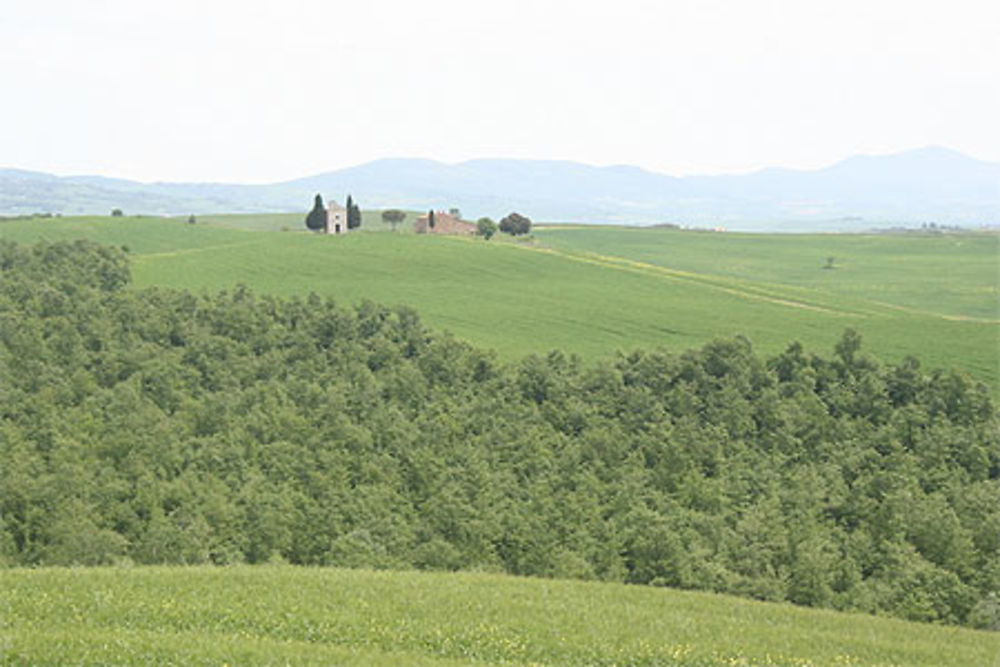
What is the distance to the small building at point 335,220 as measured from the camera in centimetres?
13538

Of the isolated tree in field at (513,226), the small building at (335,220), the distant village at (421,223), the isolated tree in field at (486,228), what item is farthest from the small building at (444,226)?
the small building at (335,220)

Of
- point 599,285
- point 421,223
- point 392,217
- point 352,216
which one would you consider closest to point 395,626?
point 599,285

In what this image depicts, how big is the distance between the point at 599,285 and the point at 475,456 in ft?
190

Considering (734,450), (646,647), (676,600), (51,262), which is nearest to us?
(646,647)

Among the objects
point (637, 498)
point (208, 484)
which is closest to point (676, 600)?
point (637, 498)

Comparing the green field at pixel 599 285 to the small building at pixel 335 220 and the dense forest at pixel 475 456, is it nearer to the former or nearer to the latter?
the small building at pixel 335 220

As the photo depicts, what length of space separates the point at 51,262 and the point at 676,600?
6816 cm

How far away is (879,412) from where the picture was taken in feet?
191

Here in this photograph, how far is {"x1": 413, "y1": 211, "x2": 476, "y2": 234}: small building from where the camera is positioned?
143625mm

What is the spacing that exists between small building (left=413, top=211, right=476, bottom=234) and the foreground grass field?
4609 inches

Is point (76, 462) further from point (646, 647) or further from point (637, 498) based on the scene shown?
point (646, 647)

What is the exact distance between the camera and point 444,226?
145625mm

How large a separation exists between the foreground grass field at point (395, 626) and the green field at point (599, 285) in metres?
45.5

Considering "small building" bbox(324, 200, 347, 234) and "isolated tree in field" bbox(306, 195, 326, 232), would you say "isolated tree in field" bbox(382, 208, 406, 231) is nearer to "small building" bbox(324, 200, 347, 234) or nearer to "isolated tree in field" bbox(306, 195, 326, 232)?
"small building" bbox(324, 200, 347, 234)
